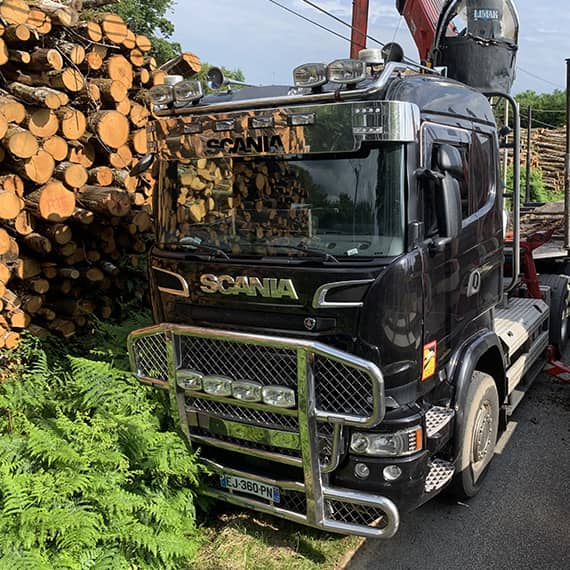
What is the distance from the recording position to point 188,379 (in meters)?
3.65

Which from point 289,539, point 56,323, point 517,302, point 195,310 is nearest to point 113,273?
point 56,323

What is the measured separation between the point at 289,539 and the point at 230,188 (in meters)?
2.28

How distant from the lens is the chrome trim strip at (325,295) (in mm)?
3123

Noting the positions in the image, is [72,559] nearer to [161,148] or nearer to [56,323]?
[161,148]

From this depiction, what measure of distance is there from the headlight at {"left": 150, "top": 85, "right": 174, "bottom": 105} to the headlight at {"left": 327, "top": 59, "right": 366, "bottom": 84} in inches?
45.7

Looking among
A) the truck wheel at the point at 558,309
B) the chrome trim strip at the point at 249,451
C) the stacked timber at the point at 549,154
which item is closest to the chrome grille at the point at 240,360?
the chrome trim strip at the point at 249,451

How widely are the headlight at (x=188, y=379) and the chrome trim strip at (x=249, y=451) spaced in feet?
1.20

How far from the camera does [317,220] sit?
3357 millimetres

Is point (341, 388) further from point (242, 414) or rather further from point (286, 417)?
point (242, 414)

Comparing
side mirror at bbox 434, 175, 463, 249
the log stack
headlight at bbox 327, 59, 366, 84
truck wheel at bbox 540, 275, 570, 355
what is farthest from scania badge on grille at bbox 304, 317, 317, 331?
truck wheel at bbox 540, 275, 570, 355

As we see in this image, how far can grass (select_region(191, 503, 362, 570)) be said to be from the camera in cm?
363

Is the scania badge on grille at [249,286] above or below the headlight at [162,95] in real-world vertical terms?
below

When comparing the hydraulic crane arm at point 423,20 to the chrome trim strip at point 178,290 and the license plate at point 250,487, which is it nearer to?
the chrome trim strip at point 178,290

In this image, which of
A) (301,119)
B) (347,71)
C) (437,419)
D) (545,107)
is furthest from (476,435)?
(545,107)
